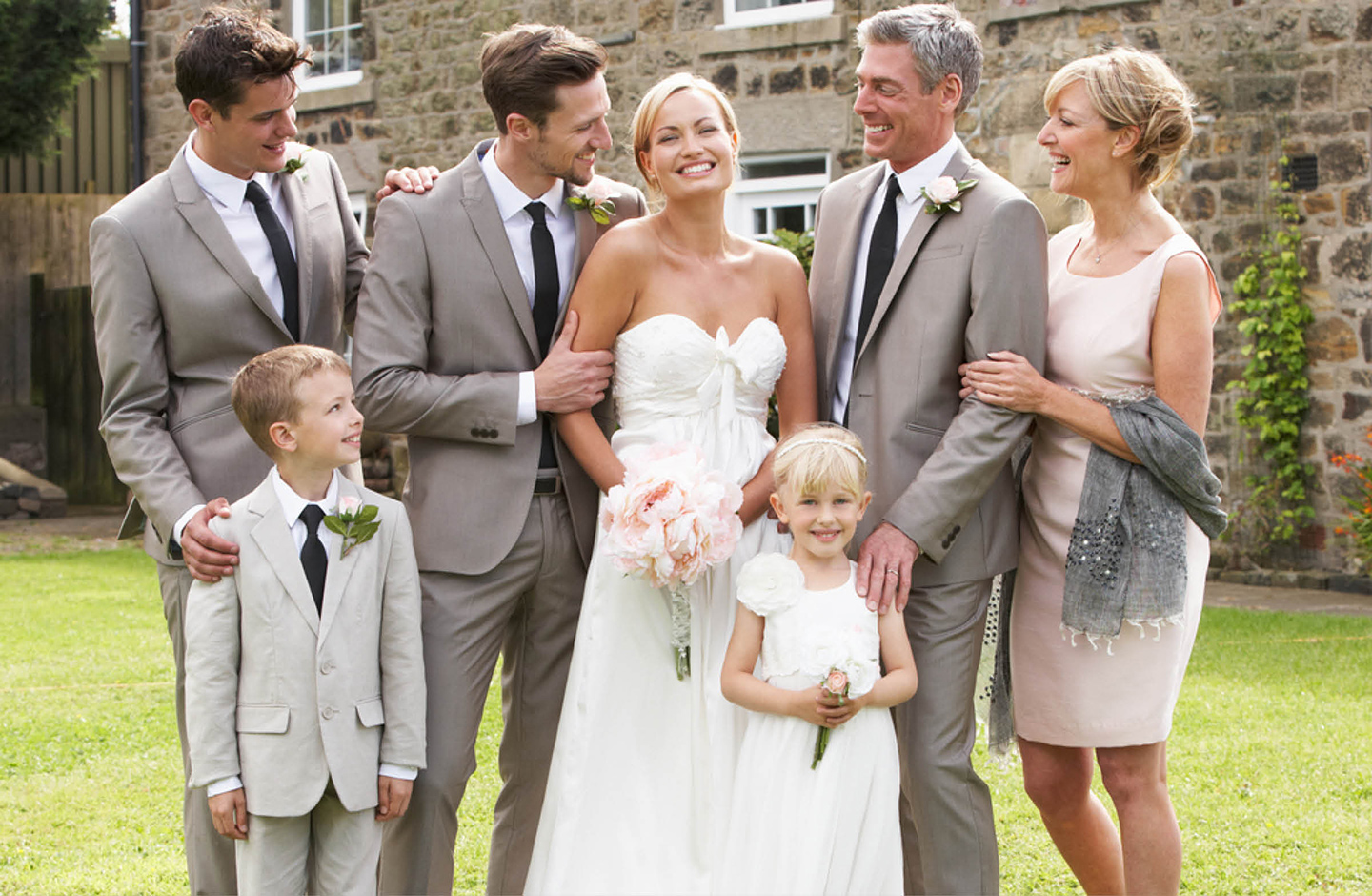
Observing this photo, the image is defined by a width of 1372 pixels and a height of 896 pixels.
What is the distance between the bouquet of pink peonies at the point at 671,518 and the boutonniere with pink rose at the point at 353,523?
560mm

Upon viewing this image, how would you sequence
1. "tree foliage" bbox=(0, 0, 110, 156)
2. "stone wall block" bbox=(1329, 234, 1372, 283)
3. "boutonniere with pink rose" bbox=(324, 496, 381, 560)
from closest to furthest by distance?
"boutonniere with pink rose" bbox=(324, 496, 381, 560) → "stone wall block" bbox=(1329, 234, 1372, 283) → "tree foliage" bbox=(0, 0, 110, 156)

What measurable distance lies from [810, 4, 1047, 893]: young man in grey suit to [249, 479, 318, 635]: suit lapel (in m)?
1.30

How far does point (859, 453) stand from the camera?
3.39 metres

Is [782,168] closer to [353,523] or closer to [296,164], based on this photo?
[296,164]

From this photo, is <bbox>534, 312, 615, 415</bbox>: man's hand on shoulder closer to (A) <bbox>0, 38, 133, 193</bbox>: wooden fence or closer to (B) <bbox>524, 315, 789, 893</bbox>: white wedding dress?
(B) <bbox>524, 315, 789, 893</bbox>: white wedding dress

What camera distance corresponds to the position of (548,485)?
3.68m

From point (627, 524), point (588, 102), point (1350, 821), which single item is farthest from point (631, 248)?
point (1350, 821)

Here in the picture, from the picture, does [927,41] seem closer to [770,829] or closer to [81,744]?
[770,829]

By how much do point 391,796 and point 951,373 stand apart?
1719 mm

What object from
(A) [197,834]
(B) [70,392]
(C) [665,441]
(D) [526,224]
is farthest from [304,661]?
(B) [70,392]

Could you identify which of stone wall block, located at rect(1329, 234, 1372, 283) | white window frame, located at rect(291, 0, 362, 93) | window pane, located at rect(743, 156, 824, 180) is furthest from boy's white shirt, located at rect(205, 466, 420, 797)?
white window frame, located at rect(291, 0, 362, 93)

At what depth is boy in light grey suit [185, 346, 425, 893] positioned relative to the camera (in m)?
3.16

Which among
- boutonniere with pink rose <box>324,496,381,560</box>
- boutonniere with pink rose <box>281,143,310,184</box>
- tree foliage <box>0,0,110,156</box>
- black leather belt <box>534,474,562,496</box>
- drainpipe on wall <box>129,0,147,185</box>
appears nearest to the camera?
boutonniere with pink rose <box>324,496,381,560</box>

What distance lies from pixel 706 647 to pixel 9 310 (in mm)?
15211
